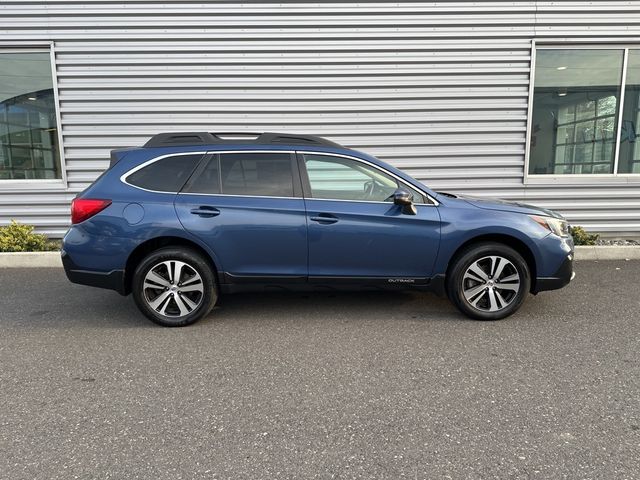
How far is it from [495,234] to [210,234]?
8.50 feet

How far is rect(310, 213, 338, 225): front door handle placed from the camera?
4.30 metres

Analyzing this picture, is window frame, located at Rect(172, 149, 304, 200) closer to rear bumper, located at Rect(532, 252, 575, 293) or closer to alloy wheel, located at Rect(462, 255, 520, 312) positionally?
alloy wheel, located at Rect(462, 255, 520, 312)

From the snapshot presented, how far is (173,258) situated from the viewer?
4.29m

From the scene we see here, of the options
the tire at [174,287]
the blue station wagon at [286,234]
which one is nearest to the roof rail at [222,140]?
the blue station wagon at [286,234]

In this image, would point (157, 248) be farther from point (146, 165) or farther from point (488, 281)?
point (488, 281)

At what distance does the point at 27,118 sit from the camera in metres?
7.92

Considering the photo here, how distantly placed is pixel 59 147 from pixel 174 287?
488 cm

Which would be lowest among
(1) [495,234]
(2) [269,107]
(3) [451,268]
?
(3) [451,268]

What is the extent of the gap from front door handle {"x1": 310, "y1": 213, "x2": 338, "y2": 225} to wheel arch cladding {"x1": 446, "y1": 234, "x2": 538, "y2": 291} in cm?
116

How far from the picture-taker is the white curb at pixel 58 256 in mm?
6867

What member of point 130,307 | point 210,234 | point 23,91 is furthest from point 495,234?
point 23,91

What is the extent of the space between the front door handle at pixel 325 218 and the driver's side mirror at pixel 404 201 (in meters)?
0.57

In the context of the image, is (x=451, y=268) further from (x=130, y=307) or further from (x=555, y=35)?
(x=555, y=35)

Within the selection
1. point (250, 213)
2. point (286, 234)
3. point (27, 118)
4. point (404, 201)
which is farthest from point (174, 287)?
point (27, 118)
